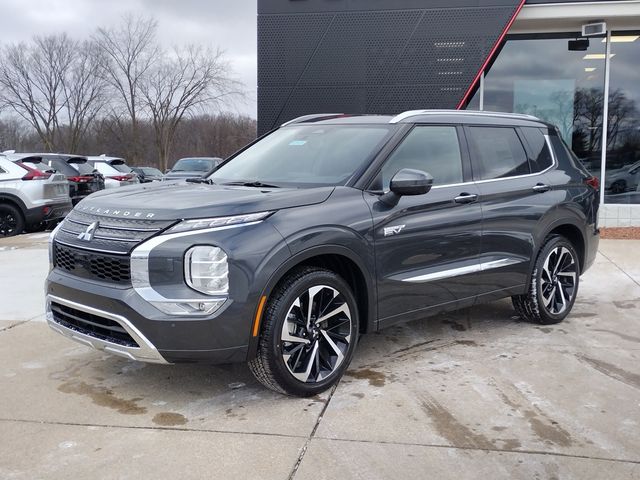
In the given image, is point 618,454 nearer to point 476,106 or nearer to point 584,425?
point 584,425

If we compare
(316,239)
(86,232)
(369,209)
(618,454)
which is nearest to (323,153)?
(369,209)

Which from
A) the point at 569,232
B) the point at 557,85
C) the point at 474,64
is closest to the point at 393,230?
the point at 569,232

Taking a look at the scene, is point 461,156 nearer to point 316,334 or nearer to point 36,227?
point 316,334

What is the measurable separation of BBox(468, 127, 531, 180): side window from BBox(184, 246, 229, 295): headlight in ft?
7.75

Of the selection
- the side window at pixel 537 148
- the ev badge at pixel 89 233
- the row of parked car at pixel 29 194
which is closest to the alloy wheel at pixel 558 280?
the side window at pixel 537 148

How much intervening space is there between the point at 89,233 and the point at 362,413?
194 cm

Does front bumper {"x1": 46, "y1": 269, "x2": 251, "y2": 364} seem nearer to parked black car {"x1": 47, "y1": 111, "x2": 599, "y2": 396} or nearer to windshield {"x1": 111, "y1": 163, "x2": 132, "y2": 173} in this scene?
parked black car {"x1": 47, "y1": 111, "x2": 599, "y2": 396}

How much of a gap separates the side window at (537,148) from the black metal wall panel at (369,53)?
17.7 ft

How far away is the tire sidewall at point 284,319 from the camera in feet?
11.9

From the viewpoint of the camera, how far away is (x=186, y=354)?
3475 millimetres

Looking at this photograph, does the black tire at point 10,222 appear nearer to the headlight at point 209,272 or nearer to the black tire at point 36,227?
the black tire at point 36,227

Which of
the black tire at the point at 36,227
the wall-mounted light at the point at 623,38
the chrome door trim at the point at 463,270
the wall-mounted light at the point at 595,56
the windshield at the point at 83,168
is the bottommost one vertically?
the black tire at the point at 36,227

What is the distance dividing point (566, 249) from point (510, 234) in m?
0.90

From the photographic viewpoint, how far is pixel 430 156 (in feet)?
15.3
